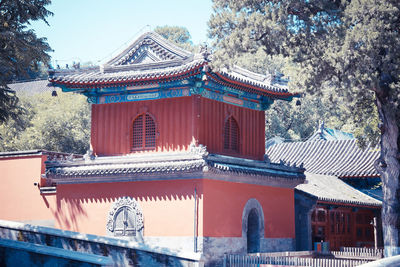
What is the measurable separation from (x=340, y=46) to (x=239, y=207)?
6.45 meters

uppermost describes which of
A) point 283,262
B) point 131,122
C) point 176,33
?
point 176,33

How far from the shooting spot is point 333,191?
2620 centimetres

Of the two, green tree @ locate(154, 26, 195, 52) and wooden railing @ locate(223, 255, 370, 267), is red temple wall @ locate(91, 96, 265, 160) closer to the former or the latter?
wooden railing @ locate(223, 255, 370, 267)

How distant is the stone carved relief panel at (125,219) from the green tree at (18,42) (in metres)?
A: 4.81

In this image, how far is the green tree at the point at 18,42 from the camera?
52.9 feet

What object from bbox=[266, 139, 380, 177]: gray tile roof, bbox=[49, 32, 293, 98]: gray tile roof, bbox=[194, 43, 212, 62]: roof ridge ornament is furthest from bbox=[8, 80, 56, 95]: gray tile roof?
bbox=[194, 43, 212, 62]: roof ridge ornament

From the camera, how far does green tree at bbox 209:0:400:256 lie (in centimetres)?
1684

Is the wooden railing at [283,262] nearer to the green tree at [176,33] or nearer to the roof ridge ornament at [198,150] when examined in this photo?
the roof ridge ornament at [198,150]

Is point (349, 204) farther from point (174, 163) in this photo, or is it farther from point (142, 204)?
point (142, 204)

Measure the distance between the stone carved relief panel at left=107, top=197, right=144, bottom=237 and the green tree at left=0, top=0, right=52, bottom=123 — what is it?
4.81m

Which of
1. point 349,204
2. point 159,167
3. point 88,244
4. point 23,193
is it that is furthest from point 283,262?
point 23,193

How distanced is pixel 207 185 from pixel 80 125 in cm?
2417

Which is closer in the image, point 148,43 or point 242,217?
point 242,217

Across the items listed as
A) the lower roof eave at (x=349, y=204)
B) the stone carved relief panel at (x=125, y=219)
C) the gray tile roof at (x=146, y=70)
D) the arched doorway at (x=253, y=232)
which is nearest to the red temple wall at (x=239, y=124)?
the gray tile roof at (x=146, y=70)
